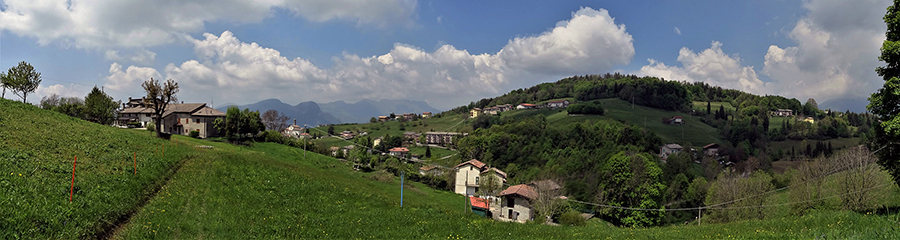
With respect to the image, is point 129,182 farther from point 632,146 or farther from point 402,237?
point 632,146

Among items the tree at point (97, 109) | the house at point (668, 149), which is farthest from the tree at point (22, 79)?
the house at point (668, 149)

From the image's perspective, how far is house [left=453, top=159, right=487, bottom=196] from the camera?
91.2m

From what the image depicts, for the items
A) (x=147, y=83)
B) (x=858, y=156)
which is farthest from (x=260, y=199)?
(x=858, y=156)

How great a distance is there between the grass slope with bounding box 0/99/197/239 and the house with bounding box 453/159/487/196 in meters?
68.9

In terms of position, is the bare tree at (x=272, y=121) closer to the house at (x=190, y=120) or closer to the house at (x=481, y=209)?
the house at (x=190, y=120)

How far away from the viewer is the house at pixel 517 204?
59625 mm

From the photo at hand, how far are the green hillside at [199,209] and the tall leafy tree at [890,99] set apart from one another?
286 centimetres

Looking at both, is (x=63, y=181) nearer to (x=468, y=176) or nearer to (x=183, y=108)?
(x=183, y=108)

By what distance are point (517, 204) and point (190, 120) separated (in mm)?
57459

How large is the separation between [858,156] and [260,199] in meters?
48.8

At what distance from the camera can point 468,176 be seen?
302 ft

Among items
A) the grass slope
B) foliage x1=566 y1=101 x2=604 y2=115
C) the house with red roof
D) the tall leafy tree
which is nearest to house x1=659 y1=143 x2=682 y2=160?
foliage x1=566 y1=101 x2=604 y2=115

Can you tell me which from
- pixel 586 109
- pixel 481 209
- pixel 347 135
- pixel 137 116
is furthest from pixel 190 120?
pixel 586 109

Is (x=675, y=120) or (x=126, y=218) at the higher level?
(x=675, y=120)
